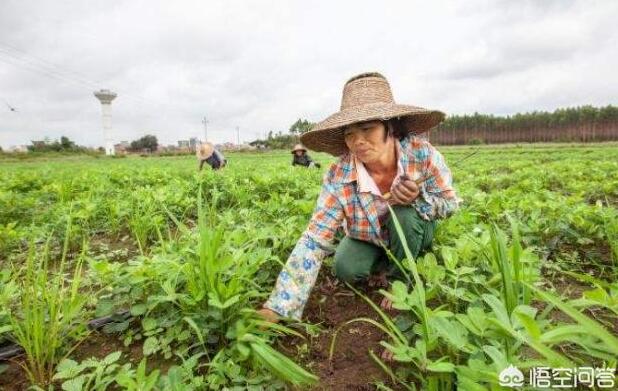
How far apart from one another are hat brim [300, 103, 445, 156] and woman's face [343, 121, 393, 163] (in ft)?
0.20

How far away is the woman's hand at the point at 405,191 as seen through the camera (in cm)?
199

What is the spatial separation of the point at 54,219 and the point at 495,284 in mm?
3583

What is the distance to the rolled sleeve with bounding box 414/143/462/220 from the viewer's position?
215 cm

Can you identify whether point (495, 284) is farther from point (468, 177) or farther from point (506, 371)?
point (468, 177)

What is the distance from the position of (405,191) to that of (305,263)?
66 cm

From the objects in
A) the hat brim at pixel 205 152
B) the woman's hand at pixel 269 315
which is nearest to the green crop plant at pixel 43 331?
the woman's hand at pixel 269 315

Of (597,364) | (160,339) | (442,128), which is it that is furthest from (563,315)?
(442,128)

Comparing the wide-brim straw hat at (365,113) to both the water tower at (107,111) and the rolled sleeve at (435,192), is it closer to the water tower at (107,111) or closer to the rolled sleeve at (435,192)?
the rolled sleeve at (435,192)

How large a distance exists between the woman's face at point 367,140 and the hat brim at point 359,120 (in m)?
0.06

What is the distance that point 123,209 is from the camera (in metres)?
3.39

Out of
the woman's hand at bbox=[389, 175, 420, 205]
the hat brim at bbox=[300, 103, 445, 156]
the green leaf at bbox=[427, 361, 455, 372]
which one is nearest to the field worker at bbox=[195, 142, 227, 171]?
the hat brim at bbox=[300, 103, 445, 156]

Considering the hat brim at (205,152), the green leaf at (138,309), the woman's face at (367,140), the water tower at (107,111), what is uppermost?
the water tower at (107,111)

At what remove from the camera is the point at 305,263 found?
5.97 feet

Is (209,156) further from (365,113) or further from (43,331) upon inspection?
(43,331)
